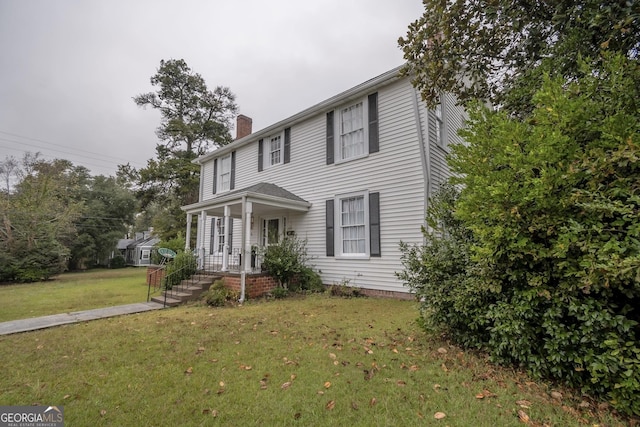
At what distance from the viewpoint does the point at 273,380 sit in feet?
10.8

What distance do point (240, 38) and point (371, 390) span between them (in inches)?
593

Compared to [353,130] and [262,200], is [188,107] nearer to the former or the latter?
[262,200]

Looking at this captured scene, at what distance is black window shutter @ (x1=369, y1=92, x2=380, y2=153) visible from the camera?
896cm

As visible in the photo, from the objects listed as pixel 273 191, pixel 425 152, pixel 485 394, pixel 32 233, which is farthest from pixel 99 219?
pixel 485 394

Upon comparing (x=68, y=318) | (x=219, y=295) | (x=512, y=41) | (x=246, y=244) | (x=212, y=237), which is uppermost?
(x=512, y=41)

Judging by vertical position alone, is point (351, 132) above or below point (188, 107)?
below

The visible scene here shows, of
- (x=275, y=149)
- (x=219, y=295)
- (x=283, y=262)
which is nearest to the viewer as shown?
(x=219, y=295)

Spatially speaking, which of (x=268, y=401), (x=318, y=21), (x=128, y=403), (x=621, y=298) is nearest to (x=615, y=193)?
(x=621, y=298)

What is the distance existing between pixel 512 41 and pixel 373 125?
4.32m

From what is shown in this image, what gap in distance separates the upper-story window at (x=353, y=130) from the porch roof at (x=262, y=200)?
1.88m

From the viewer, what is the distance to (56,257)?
1678 centimetres

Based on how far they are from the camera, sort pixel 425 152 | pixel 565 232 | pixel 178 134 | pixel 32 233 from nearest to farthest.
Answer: pixel 565 232 → pixel 425 152 → pixel 32 233 → pixel 178 134

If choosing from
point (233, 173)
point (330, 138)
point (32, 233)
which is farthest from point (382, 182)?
point (32, 233)

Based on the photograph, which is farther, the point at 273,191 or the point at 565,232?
the point at 273,191
